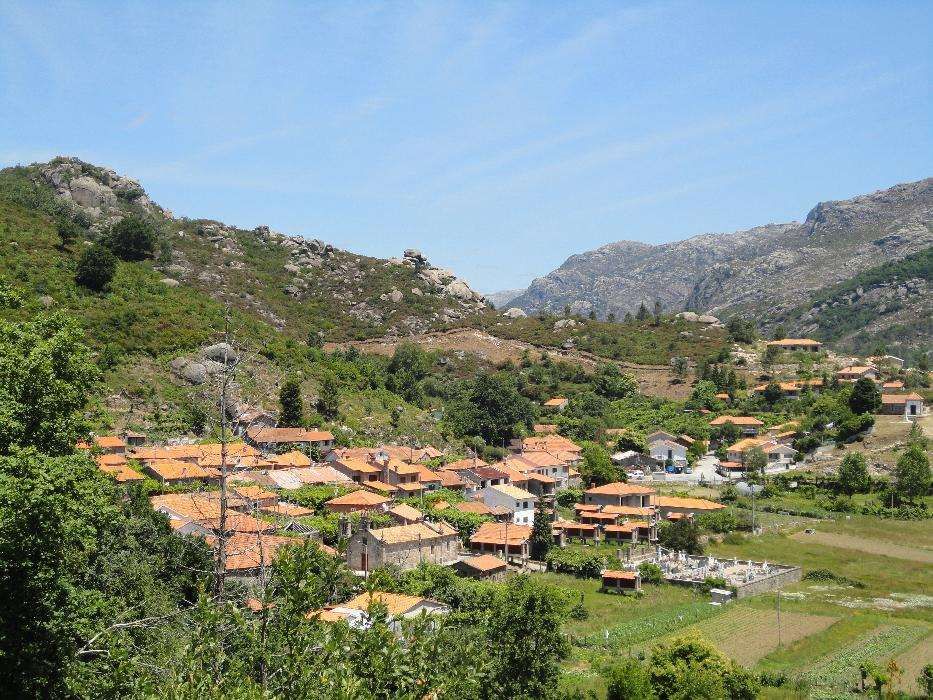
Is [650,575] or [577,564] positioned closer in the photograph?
[650,575]

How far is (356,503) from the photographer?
37.9 metres

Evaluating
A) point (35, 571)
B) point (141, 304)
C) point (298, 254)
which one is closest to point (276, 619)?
point (35, 571)

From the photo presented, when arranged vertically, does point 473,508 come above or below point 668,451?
below

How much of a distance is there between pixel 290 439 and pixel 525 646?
33046mm

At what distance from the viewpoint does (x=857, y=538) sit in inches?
1695

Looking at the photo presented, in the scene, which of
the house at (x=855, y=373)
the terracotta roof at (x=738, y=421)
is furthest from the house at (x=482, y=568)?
the house at (x=855, y=373)

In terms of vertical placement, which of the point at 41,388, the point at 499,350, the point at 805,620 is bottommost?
the point at 805,620

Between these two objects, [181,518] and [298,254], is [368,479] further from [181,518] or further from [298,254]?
[298,254]

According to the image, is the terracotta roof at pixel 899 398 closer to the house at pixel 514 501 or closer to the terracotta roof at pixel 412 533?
the house at pixel 514 501

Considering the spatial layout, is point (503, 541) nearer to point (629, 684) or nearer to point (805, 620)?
point (805, 620)

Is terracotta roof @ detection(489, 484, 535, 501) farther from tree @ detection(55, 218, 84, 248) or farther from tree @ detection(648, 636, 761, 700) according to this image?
tree @ detection(55, 218, 84, 248)

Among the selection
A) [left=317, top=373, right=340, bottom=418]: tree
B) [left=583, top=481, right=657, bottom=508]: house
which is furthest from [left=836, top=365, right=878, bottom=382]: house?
[left=317, top=373, right=340, bottom=418]: tree

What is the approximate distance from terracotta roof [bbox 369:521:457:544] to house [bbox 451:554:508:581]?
1574 millimetres

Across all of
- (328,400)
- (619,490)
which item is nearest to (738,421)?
(619,490)
